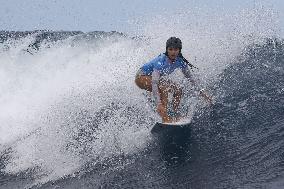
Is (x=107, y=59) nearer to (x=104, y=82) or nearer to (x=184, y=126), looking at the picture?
(x=104, y=82)

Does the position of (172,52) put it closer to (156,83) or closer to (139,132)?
(156,83)

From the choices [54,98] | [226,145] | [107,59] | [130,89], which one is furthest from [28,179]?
[107,59]

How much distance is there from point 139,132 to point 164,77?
120 centimetres

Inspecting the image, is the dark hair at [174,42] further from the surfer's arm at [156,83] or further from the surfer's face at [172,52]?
the surfer's arm at [156,83]

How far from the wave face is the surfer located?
0.51m

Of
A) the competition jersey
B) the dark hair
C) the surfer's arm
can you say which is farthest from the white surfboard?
the dark hair

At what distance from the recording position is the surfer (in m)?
7.24

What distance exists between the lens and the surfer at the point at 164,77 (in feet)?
23.8

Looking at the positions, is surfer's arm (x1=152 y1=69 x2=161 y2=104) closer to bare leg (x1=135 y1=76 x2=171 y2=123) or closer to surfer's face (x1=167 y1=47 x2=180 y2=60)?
bare leg (x1=135 y1=76 x2=171 y2=123)

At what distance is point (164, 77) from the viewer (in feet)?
25.2

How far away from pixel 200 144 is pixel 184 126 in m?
0.58

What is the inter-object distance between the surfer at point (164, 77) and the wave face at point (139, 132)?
1.67ft

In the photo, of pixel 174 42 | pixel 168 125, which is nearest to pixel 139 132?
pixel 168 125

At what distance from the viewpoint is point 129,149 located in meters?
7.26
